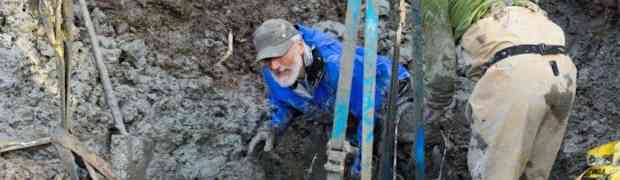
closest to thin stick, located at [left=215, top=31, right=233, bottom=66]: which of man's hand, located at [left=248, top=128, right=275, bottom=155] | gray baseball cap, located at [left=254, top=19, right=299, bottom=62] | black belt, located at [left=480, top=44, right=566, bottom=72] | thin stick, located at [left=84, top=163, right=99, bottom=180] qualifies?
man's hand, located at [left=248, top=128, right=275, bottom=155]

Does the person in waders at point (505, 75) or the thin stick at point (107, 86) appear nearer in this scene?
the person in waders at point (505, 75)

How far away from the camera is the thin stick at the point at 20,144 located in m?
3.16

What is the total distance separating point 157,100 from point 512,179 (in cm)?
199

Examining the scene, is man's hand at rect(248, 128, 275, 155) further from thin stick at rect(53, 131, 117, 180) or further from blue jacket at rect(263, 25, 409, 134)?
thin stick at rect(53, 131, 117, 180)

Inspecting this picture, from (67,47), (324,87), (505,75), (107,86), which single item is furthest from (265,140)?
(505,75)

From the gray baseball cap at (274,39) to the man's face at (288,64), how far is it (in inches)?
1.6

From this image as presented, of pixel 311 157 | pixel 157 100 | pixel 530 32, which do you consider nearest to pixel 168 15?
pixel 157 100

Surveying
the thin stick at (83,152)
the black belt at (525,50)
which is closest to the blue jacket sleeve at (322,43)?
the black belt at (525,50)

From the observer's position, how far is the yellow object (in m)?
2.78

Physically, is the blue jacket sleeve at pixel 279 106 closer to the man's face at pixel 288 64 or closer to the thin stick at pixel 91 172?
the man's face at pixel 288 64

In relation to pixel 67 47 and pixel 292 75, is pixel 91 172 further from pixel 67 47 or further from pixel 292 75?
pixel 292 75

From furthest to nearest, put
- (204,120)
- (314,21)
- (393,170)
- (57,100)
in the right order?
1. (314,21)
2. (204,120)
3. (393,170)
4. (57,100)

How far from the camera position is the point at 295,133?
4359mm

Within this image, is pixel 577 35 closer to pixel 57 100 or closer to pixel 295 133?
pixel 295 133
